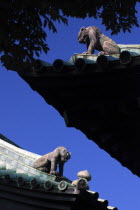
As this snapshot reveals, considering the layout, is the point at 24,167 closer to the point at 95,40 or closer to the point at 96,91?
the point at 95,40

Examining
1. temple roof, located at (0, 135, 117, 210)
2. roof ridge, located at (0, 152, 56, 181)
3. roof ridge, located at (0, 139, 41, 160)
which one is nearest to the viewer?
temple roof, located at (0, 135, 117, 210)

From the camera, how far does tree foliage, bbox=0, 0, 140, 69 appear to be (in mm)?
4844

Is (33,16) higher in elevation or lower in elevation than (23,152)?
lower

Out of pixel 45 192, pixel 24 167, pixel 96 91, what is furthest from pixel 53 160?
pixel 96 91

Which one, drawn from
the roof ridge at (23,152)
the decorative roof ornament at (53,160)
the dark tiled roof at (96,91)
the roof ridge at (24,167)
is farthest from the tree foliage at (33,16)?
the roof ridge at (23,152)

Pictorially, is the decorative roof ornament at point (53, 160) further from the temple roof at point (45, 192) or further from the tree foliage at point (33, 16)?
the tree foliage at point (33, 16)

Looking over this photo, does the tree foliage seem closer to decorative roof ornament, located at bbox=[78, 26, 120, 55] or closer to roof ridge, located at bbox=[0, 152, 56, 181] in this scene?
decorative roof ornament, located at bbox=[78, 26, 120, 55]

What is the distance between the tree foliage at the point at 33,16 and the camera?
484 centimetres

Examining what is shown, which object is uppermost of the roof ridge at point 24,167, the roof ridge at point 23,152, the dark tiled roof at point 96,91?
the roof ridge at point 23,152

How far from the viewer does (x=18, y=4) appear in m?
4.71

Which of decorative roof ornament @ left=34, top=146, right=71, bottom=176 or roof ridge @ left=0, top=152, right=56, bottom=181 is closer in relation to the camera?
roof ridge @ left=0, top=152, right=56, bottom=181

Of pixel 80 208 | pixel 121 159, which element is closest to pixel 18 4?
pixel 121 159

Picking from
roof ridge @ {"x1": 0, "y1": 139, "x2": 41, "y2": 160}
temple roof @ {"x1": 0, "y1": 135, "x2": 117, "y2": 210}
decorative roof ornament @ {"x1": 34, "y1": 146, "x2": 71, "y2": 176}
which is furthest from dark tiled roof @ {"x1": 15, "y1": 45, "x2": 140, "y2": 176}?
roof ridge @ {"x1": 0, "y1": 139, "x2": 41, "y2": 160}

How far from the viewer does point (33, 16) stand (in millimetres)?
5195
